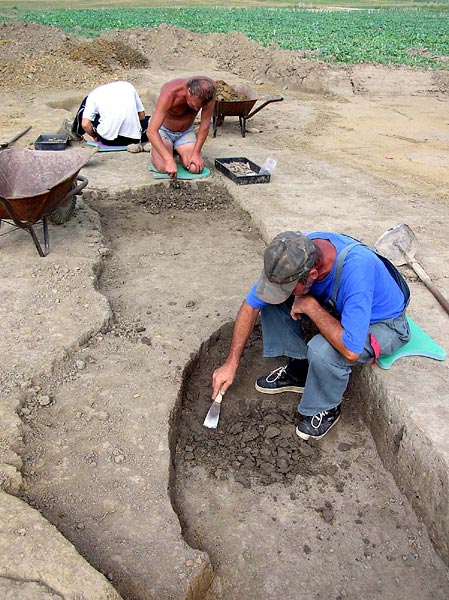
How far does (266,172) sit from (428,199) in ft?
5.97

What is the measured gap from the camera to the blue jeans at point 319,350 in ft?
9.79

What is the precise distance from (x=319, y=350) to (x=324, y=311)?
0.22m

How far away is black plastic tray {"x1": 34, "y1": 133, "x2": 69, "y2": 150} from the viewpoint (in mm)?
7102

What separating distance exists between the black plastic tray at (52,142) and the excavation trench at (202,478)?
3.86 m

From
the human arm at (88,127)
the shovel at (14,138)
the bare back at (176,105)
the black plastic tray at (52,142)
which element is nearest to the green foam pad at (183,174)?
the bare back at (176,105)

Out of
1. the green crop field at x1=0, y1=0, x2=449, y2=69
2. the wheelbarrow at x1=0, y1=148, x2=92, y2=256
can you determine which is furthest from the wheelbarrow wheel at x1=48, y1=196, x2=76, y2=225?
the green crop field at x1=0, y1=0, x2=449, y2=69

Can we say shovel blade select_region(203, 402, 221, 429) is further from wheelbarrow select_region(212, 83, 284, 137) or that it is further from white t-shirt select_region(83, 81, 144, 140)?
wheelbarrow select_region(212, 83, 284, 137)

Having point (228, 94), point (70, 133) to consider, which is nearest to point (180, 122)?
point (70, 133)

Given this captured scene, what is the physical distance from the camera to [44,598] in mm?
1927

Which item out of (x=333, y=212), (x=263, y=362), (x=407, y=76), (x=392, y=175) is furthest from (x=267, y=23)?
(x=263, y=362)

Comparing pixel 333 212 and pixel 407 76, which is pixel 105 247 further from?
pixel 407 76

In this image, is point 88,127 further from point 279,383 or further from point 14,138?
point 279,383

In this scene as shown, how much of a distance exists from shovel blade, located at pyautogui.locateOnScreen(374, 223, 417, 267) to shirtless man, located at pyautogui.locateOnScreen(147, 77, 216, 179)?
2.52 m

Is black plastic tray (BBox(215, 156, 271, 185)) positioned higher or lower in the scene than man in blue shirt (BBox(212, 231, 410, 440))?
lower
